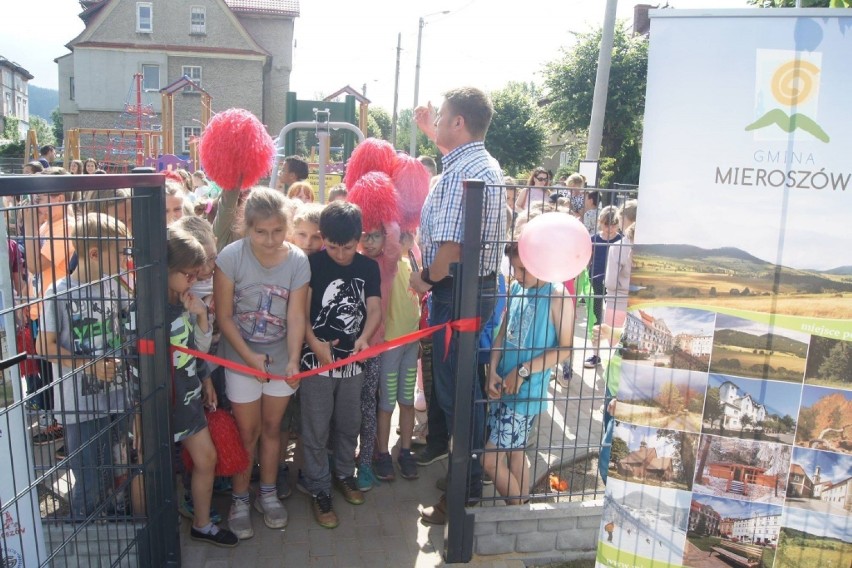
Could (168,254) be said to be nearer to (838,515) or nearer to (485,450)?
(485,450)

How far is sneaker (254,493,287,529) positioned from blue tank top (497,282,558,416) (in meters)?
1.40

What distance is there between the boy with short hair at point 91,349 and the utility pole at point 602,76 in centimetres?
873

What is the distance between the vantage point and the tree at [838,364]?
2.10m

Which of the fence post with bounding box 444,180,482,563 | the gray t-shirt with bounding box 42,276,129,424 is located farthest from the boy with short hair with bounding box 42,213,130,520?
the fence post with bounding box 444,180,482,563

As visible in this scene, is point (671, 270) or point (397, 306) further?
point (397, 306)

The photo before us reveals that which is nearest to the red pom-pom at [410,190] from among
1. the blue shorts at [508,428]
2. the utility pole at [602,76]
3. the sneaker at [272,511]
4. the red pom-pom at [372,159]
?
the red pom-pom at [372,159]

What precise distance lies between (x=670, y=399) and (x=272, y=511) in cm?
230

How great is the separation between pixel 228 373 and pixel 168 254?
2.49 feet

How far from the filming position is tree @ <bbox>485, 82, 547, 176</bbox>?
36438 millimetres

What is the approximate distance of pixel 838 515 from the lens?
219cm

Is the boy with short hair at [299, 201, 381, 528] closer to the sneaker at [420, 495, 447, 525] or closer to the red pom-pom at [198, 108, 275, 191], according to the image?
the sneaker at [420, 495, 447, 525]

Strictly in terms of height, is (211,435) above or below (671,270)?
below

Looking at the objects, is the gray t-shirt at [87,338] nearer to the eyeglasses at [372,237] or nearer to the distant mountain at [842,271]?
the eyeglasses at [372,237]

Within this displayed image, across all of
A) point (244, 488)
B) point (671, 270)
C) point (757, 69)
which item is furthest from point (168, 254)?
point (757, 69)
